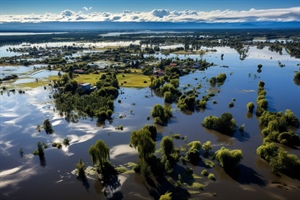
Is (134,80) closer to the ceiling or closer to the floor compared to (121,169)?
closer to the ceiling

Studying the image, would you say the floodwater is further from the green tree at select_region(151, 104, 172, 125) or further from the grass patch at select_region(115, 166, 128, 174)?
the green tree at select_region(151, 104, 172, 125)

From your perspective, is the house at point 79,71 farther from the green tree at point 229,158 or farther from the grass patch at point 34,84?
the green tree at point 229,158

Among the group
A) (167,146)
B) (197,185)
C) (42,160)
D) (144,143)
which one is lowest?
(42,160)

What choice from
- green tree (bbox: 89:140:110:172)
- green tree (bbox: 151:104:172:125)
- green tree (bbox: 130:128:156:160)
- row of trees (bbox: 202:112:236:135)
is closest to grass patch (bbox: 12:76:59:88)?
green tree (bbox: 151:104:172:125)

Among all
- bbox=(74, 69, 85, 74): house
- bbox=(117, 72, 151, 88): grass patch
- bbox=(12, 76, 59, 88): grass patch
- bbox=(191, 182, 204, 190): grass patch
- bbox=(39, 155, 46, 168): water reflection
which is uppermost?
bbox=(74, 69, 85, 74): house

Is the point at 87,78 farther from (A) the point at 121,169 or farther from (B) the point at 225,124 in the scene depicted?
(A) the point at 121,169

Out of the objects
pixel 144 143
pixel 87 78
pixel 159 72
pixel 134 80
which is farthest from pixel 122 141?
pixel 159 72

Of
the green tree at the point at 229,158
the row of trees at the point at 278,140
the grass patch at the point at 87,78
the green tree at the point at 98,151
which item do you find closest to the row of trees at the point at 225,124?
the row of trees at the point at 278,140

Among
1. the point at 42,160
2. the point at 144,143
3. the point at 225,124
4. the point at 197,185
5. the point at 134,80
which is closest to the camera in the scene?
the point at 197,185
